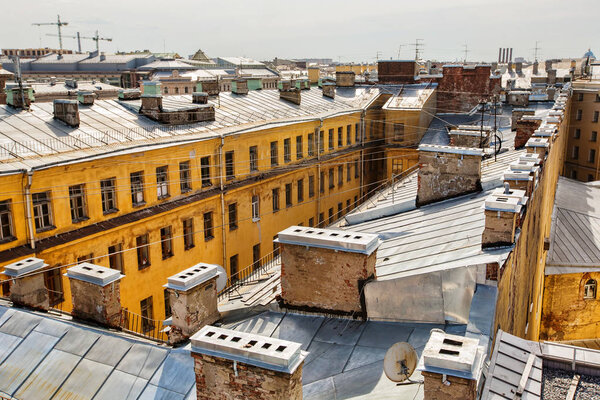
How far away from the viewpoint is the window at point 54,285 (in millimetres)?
21297

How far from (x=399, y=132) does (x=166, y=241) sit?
74.0 ft

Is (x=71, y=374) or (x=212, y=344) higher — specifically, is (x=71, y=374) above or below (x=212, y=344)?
below

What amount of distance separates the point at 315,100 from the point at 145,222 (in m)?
21.0

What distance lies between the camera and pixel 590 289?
23750 mm

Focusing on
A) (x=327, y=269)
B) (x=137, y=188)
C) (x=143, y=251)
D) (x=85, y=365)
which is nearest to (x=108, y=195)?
(x=137, y=188)

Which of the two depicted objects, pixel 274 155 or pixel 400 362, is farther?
pixel 274 155

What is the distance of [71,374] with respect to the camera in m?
10.8

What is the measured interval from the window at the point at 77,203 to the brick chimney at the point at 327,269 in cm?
1309

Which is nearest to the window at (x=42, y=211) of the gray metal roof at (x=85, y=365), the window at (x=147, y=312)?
the window at (x=147, y=312)

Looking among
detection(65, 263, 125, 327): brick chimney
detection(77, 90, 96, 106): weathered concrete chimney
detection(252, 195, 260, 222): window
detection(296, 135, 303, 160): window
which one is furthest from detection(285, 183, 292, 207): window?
detection(65, 263, 125, 327): brick chimney

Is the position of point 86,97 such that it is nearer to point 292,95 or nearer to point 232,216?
point 232,216

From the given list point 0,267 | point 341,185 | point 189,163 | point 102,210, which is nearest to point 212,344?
point 0,267

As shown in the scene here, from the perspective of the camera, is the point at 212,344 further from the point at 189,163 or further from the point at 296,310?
the point at 189,163

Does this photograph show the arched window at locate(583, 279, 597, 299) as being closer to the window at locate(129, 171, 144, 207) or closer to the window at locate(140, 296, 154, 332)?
the window at locate(140, 296, 154, 332)
